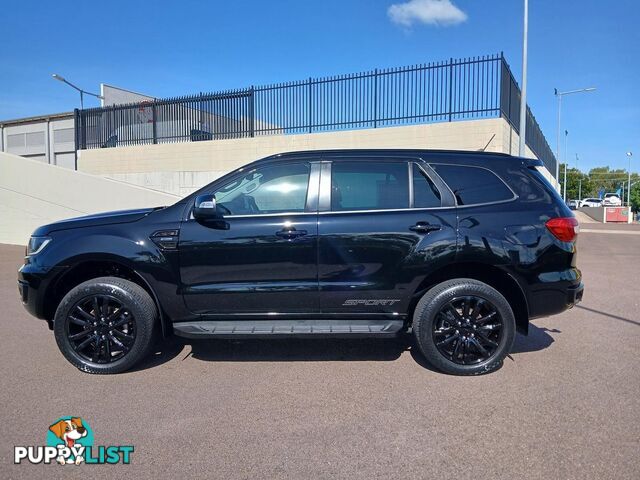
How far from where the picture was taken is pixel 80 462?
2.96 m

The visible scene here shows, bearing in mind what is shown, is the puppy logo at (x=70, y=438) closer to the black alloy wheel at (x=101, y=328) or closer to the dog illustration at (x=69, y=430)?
the dog illustration at (x=69, y=430)

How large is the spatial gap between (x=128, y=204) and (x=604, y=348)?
34.7ft

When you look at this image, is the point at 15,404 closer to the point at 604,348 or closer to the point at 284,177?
the point at 284,177

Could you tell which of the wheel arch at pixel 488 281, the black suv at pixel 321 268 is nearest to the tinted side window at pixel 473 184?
the black suv at pixel 321 268

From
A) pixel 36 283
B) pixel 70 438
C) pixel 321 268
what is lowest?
pixel 70 438

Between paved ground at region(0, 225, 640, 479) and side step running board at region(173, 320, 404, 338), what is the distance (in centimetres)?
38

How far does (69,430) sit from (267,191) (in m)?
2.37

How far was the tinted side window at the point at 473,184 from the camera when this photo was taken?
4332 millimetres

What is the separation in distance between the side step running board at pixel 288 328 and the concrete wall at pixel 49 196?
836 centimetres

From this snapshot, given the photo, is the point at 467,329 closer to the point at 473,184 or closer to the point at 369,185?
the point at 473,184

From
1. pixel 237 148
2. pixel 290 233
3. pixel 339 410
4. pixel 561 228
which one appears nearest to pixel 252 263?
pixel 290 233

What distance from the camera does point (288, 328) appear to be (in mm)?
4172

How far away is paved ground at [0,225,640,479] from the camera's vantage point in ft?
9.45

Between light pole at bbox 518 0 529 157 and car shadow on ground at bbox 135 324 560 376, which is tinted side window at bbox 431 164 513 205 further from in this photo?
light pole at bbox 518 0 529 157
